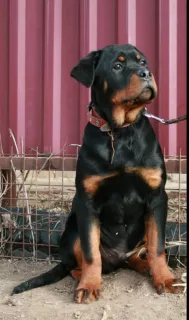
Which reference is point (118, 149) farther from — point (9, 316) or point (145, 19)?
point (145, 19)

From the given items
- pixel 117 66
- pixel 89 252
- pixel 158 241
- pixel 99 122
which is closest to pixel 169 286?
pixel 158 241

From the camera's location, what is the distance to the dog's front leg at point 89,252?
2.96m

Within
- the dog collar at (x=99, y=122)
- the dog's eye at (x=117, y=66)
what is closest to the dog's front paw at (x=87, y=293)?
the dog collar at (x=99, y=122)

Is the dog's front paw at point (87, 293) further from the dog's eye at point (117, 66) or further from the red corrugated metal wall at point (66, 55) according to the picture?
the red corrugated metal wall at point (66, 55)

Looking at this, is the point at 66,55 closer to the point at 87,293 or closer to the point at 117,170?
the point at 117,170

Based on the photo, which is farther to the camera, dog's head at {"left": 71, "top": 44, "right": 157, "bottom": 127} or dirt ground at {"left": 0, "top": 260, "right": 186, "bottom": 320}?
dog's head at {"left": 71, "top": 44, "right": 157, "bottom": 127}

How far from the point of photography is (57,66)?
4.49m

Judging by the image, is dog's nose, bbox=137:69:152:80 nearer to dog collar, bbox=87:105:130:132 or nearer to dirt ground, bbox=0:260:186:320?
dog collar, bbox=87:105:130:132

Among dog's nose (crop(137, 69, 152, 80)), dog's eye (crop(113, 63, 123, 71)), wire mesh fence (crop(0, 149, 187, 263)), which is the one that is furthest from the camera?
wire mesh fence (crop(0, 149, 187, 263))

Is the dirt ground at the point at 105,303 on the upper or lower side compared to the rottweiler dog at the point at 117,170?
lower

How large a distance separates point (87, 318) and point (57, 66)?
8.17 feet

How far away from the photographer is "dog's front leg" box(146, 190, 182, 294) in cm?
299

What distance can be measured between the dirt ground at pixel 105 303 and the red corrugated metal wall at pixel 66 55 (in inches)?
56.0

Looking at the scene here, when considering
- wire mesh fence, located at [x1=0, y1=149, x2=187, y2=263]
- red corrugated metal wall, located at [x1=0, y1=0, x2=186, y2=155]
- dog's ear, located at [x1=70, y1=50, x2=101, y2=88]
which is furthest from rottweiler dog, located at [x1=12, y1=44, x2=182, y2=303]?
red corrugated metal wall, located at [x1=0, y1=0, x2=186, y2=155]
